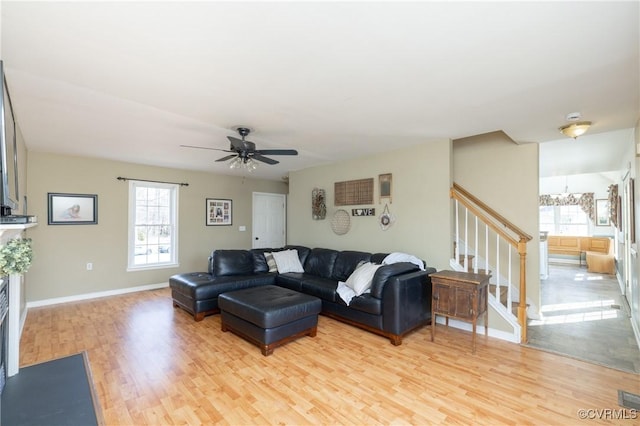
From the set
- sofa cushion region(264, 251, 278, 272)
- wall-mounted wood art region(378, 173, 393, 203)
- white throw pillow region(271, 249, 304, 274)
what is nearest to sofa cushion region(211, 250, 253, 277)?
sofa cushion region(264, 251, 278, 272)

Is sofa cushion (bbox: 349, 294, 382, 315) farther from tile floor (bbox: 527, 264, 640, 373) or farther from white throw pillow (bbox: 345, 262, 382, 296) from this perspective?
tile floor (bbox: 527, 264, 640, 373)

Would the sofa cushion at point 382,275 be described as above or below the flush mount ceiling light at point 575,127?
below

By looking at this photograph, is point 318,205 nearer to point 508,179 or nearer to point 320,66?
point 508,179

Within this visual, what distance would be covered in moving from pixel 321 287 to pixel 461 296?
1.69 m

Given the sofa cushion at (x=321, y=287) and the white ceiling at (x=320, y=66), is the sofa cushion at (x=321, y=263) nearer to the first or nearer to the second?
the sofa cushion at (x=321, y=287)

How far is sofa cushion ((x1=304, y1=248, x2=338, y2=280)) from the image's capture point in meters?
4.59

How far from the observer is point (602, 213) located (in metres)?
8.41

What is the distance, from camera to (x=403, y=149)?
433 centimetres

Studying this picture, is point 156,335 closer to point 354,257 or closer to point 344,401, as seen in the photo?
point 344,401

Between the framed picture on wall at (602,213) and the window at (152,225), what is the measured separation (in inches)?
442

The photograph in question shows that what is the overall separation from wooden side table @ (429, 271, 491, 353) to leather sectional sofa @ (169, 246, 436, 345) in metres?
0.25

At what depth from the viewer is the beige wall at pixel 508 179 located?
12.8 ft

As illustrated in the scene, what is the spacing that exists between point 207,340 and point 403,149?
3586mm

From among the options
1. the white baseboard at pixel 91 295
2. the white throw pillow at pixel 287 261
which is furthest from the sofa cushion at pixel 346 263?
the white baseboard at pixel 91 295
